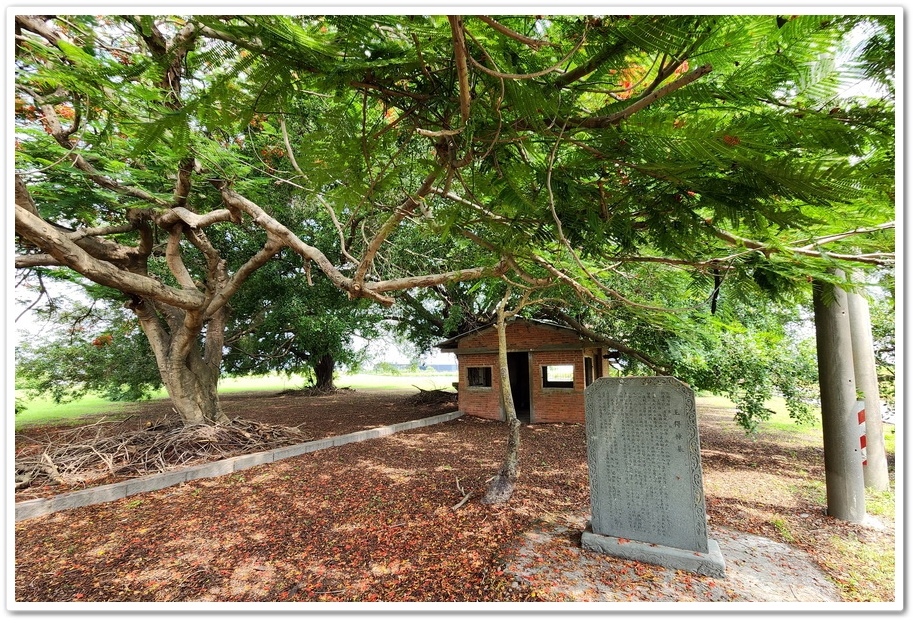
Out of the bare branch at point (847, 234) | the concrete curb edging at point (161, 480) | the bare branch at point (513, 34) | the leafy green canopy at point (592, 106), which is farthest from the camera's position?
the concrete curb edging at point (161, 480)

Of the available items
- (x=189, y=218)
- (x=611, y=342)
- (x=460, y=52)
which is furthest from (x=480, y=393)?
(x=460, y=52)

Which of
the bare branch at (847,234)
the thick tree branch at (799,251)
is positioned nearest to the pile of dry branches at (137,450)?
the thick tree branch at (799,251)

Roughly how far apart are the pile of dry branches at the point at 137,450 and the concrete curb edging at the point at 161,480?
1.37ft

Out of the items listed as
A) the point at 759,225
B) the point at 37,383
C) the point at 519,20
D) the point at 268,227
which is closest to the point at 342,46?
the point at 519,20

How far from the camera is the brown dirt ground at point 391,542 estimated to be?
114 inches

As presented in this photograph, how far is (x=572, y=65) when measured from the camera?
1.56m

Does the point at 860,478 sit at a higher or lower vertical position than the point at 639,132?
lower

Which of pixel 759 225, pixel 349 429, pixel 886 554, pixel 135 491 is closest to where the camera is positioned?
pixel 759 225

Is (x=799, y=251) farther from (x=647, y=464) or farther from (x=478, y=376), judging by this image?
(x=478, y=376)

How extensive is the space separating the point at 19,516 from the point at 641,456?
21.8 ft

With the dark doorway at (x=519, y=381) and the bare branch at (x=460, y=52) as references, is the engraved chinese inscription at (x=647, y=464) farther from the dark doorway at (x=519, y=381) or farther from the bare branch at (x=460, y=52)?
the dark doorway at (x=519, y=381)

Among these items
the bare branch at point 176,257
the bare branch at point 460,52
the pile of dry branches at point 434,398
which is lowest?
the pile of dry branches at point 434,398

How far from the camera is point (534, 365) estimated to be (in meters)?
10.4

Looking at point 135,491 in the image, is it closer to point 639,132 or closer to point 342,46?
point 342,46
